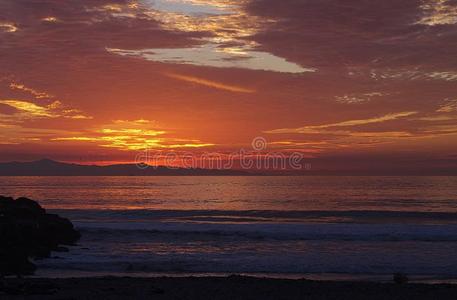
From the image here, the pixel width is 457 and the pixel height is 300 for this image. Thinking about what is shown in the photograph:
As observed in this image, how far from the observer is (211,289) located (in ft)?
46.7

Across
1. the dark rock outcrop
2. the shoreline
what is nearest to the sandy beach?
the shoreline

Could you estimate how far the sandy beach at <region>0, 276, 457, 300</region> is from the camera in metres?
13.4

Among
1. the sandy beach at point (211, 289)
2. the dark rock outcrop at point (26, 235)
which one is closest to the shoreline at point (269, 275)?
the dark rock outcrop at point (26, 235)

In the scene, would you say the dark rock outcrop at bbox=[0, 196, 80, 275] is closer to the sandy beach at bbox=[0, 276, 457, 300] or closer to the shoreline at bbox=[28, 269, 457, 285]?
the shoreline at bbox=[28, 269, 457, 285]

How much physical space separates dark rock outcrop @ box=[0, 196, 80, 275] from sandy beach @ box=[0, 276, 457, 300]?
3598 mm

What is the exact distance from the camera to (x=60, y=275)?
1894 cm

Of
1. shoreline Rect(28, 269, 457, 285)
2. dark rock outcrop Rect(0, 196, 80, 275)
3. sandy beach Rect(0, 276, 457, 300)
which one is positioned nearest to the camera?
sandy beach Rect(0, 276, 457, 300)

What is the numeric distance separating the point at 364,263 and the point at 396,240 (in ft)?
32.1

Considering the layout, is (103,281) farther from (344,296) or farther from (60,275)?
(344,296)

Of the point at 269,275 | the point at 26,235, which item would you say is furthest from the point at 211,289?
the point at 26,235

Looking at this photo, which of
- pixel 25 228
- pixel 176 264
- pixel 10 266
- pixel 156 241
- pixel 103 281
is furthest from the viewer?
pixel 156 241

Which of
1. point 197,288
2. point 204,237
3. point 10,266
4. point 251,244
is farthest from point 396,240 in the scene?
point 10,266

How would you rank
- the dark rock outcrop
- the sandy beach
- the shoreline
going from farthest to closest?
1. the dark rock outcrop
2. the shoreline
3. the sandy beach

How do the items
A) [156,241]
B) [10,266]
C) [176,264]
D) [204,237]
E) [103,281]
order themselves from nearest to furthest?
1. [103,281]
2. [10,266]
3. [176,264]
4. [156,241]
5. [204,237]
